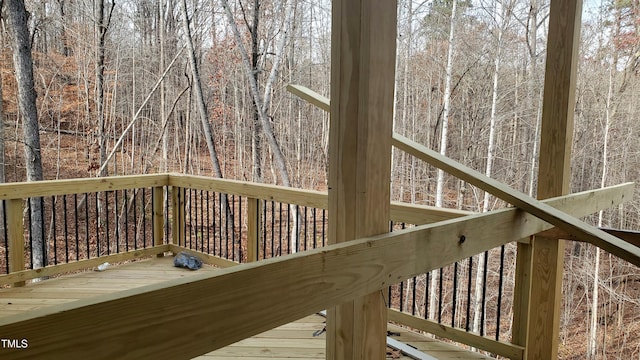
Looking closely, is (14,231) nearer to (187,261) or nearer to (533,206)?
(187,261)

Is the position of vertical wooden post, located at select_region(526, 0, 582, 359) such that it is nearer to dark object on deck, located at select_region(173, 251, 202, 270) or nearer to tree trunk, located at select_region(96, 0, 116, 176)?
dark object on deck, located at select_region(173, 251, 202, 270)

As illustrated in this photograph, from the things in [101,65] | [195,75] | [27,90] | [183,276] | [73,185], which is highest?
[101,65]

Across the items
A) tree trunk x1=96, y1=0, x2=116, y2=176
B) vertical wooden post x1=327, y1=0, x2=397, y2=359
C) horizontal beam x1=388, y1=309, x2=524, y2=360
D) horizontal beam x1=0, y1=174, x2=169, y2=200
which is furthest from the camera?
tree trunk x1=96, y1=0, x2=116, y2=176

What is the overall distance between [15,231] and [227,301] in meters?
3.10

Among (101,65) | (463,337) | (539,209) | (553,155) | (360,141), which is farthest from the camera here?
(101,65)

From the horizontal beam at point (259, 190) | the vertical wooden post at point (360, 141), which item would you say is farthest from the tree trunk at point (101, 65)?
the vertical wooden post at point (360, 141)

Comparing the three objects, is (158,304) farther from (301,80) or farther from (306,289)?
(301,80)

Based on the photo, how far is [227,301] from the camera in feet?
3.07

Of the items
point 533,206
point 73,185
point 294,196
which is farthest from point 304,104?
point 533,206

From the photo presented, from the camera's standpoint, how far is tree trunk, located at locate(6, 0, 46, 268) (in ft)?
18.9

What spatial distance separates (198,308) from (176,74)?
32.0 ft

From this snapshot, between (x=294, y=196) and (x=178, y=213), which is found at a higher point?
(x=294, y=196)

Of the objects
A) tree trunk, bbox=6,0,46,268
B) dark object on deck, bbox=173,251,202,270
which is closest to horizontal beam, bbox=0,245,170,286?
dark object on deck, bbox=173,251,202,270

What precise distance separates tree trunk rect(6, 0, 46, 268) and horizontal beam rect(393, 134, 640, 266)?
5.60 metres
